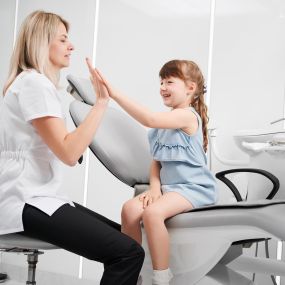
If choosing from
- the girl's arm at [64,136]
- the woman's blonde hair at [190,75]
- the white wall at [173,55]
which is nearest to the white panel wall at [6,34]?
the white wall at [173,55]

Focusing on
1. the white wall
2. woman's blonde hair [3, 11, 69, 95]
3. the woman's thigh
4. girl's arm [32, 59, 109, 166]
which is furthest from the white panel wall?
the woman's thigh

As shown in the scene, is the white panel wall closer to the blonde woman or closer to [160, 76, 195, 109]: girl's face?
[160, 76, 195, 109]: girl's face

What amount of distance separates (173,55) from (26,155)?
5.72 ft

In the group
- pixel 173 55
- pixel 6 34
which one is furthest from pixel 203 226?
pixel 6 34

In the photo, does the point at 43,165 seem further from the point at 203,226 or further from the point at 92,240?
the point at 203,226

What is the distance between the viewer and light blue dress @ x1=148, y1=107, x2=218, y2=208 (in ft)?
5.74

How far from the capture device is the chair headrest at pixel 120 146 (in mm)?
1830

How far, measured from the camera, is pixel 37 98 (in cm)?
146

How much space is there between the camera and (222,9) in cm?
289

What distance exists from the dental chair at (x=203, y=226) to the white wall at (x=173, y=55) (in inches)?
31.4

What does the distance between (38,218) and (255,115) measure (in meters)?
1.62

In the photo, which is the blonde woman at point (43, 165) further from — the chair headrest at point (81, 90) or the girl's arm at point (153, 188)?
the chair headrest at point (81, 90)

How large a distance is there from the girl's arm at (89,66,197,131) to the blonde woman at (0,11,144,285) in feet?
0.38

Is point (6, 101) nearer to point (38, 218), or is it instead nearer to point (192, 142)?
point (38, 218)
